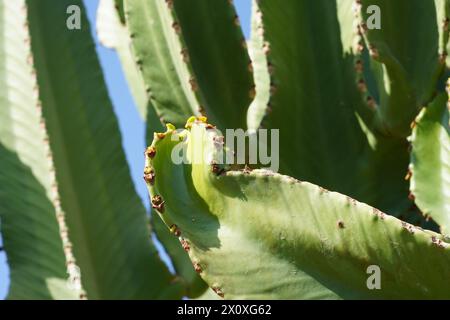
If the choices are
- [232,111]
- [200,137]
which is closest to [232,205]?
[200,137]

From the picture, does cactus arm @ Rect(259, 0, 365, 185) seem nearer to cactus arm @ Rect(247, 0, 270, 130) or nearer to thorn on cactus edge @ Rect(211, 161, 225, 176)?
cactus arm @ Rect(247, 0, 270, 130)

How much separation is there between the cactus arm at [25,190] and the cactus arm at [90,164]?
0.04 meters

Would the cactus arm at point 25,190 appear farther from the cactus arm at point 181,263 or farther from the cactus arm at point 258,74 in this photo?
the cactus arm at point 258,74

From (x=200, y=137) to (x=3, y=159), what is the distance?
3.18 ft

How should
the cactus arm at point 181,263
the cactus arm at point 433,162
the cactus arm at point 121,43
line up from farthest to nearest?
1. the cactus arm at point 121,43
2. the cactus arm at point 181,263
3. the cactus arm at point 433,162

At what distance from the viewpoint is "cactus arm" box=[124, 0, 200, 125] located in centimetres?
271

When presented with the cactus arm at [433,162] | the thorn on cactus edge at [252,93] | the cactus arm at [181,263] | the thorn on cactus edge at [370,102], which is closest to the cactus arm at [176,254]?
the cactus arm at [181,263]

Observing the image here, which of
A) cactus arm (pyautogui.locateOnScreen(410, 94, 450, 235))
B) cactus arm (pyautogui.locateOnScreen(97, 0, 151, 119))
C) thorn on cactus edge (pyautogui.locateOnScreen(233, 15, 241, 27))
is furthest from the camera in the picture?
cactus arm (pyautogui.locateOnScreen(97, 0, 151, 119))

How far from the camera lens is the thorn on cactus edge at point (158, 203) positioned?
77.5 inches

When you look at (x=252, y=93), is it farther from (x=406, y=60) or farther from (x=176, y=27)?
(x=406, y=60)

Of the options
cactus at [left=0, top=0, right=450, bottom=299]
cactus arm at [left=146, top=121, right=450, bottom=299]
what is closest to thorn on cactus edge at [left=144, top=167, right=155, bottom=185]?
cactus arm at [left=146, top=121, right=450, bottom=299]

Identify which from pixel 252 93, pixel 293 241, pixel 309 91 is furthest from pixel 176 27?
pixel 293 241

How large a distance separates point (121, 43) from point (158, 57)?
47 cm

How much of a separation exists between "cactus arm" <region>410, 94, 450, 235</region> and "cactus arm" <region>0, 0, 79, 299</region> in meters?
0.85
